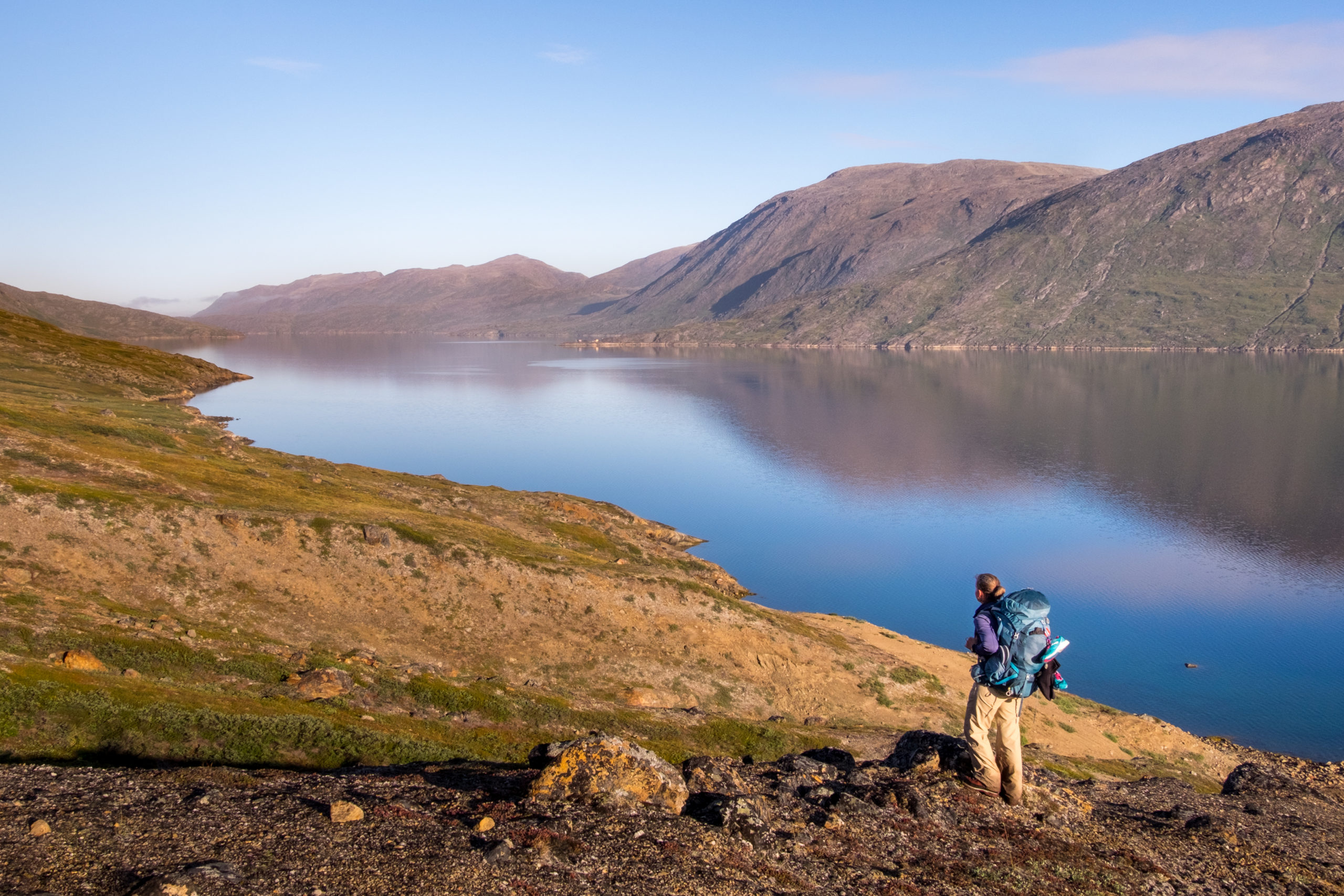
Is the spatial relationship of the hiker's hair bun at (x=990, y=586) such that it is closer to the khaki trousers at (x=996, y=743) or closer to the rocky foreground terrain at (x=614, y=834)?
the khaki trousers at (x=996, y=743)

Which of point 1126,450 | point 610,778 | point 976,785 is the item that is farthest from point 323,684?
point 1126,450

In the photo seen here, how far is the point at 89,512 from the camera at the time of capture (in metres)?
39.8

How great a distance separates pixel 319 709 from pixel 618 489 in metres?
79.7

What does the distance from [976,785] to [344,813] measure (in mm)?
13770

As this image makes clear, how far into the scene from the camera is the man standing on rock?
18.4 m

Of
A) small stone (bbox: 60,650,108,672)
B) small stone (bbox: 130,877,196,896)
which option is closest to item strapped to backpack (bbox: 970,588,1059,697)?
small stone (bbox: 130,877,196,896)

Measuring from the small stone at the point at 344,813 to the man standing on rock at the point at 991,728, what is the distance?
1243 centimetres

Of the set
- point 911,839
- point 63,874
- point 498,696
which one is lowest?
point 498,696

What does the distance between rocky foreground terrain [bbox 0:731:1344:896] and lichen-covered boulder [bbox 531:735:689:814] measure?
4 centimetres

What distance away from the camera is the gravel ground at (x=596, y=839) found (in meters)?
14.2

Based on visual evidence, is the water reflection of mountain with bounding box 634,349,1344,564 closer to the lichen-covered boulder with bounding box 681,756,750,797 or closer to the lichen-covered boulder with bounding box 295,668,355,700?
the lichen-covered boulder with bounding box 681,756,750,797

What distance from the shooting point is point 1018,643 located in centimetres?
1805

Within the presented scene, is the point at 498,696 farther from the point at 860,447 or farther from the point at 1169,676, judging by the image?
the point at 860,447

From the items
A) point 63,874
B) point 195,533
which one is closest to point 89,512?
point 195,533
